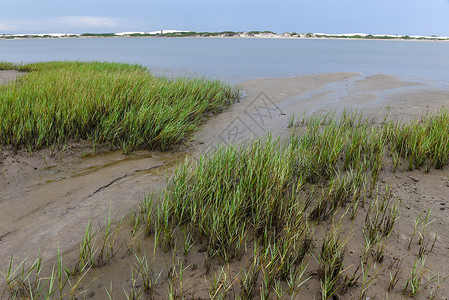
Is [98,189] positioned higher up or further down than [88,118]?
further down

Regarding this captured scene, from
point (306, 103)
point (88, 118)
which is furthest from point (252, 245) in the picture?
point (306, 103)

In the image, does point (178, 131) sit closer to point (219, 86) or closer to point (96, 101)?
point (96, 101)

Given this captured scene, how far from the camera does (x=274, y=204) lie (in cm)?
288

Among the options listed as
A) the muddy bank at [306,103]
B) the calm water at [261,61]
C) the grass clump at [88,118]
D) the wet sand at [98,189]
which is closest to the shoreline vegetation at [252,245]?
the wet sand at [98,189]

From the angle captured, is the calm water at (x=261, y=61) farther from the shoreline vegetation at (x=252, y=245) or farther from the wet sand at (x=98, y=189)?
the shoreline vegetation at (x=252, y=245)

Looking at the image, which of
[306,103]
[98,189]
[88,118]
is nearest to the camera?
[98,189]

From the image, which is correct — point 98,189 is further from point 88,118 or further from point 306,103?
point 306,103

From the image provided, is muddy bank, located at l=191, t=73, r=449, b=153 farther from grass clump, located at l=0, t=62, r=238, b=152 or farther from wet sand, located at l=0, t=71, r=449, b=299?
Result: grass clump, located at l=0, t=62, r=238, b=152

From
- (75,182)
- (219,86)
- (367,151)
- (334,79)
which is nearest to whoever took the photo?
(75,182)

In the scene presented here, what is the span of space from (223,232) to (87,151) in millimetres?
3482

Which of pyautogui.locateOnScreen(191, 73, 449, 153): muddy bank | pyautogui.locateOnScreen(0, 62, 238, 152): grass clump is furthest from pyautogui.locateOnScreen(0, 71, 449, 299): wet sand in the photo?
pyautogui.locateOnScreen(0, 62, 238, 152): grass clump

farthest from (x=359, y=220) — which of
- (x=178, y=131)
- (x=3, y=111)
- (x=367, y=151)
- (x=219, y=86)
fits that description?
(x=219, y=86)

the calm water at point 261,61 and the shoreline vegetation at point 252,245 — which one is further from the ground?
the calm water at point 261,61

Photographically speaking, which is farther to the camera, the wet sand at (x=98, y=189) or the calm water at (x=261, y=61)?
the calm water at (x=261, y=61)
